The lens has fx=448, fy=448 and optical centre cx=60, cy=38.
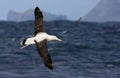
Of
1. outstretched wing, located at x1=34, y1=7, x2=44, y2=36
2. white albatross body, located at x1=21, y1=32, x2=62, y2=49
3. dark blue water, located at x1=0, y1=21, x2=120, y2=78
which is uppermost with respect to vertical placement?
outstretched wing, located at x1=34, y1=7, x2=44, y2=36

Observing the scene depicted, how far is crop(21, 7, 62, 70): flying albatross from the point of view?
29.8ft

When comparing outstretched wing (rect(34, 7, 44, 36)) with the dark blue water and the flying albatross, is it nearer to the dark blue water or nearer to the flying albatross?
the flying albatross

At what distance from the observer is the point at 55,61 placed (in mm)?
20203

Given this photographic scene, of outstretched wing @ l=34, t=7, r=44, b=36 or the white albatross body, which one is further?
outstretched wing @ l=34, t=7, r=44, b=36

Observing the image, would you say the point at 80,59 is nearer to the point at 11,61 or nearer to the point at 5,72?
the point at 11,61

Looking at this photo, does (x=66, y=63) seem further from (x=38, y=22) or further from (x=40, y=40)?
(x=40, y=40)

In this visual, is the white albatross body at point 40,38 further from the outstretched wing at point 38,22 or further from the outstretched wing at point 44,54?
the outstretched wing at point 38,22

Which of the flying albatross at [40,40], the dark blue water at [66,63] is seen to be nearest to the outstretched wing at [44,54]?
the flying albatross at [40,40]

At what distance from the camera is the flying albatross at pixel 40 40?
908cm

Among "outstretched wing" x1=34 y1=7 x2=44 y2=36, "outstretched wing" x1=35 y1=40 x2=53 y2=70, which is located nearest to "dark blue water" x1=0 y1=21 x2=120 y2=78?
"outstretched wing" x1=34 y1=7 x2=44 y2=36

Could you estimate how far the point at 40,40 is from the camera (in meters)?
9.73

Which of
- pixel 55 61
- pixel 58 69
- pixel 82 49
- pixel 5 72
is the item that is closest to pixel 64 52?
pixel 82 49

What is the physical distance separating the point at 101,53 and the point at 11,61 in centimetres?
559

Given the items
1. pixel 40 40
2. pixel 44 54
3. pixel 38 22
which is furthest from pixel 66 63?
pixel 44 54
